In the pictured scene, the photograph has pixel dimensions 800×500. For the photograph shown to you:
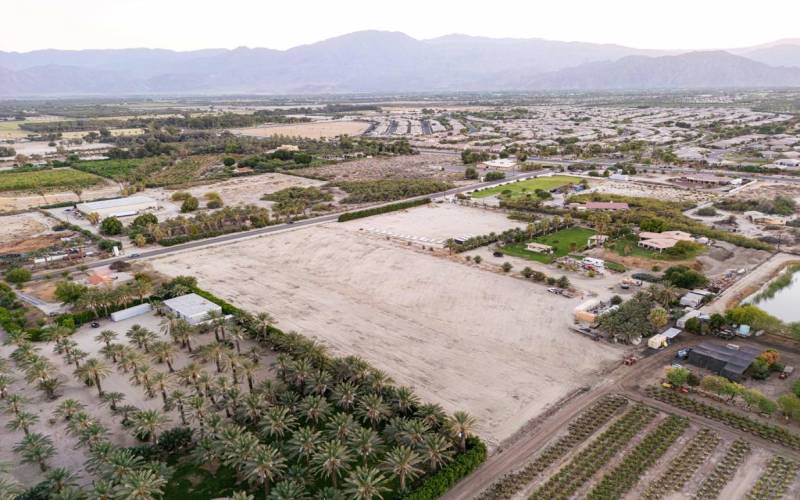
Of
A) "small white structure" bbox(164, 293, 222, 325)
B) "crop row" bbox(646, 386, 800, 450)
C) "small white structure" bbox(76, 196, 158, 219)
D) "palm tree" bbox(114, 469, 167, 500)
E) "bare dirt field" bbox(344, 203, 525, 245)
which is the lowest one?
"crop row" bbox(646, 386, 800, 450)

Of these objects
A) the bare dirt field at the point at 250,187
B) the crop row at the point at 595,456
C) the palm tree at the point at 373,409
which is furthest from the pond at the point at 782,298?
the bare dirt field at the point at 250,187

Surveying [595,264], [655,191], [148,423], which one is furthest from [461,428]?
[655,191]

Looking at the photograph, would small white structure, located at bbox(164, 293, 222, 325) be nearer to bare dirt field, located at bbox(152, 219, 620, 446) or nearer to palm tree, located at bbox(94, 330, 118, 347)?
bare dirt field, located at bbox(152, 219, 620, 446)

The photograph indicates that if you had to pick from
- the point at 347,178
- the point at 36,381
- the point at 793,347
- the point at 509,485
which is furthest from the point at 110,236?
the point at 793,347

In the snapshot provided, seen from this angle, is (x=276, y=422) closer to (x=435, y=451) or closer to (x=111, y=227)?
(x=435, y=451)

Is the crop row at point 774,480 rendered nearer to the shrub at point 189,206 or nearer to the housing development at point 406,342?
the housing development at point 406,342

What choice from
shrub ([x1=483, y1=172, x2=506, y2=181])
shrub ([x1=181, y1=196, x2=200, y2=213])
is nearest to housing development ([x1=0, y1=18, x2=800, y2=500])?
shrub ([x1=181, y1=196, x2=200, y2=213])
